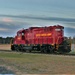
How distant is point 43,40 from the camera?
143 feet

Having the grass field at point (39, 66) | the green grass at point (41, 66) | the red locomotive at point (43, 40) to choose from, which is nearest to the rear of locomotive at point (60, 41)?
the red locomotive at point (43, 40)

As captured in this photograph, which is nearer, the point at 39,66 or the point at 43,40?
the point at 39,66

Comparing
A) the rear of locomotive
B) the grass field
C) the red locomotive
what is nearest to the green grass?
the grass field

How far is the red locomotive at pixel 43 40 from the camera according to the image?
41.2 metres

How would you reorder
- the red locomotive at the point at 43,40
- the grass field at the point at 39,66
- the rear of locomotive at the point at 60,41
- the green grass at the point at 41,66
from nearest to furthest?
the grass field at the point at 39,66 → the green grass at the point at 41,66 → the rear of locomotive at the point at 60,41 → the red locomotive at the point at 43,40

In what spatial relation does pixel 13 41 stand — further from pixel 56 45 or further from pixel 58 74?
pixel 58 74

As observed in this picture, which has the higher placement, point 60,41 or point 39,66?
point 60,41

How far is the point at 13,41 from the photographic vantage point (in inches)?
1993

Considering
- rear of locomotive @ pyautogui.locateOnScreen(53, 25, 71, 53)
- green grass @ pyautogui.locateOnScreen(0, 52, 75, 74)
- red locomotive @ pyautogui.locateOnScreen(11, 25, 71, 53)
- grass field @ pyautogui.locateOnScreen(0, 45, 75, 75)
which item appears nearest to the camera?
grass field @ pyautogui.locateOnScreen(0, 45, 75, 75)

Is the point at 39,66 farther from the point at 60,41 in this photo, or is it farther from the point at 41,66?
the point at 60,41

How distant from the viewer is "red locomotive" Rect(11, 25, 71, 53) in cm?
4119

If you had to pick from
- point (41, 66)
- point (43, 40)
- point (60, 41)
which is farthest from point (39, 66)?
point (43, 40)

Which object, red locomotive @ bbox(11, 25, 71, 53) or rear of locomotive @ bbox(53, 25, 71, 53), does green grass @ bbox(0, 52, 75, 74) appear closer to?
rear of locomotive @ bbox(53, 25, 71, 53)

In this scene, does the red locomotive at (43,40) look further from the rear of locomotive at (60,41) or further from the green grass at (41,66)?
the green grass at (41,66)
